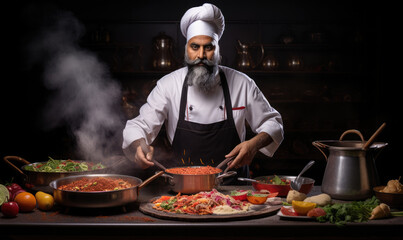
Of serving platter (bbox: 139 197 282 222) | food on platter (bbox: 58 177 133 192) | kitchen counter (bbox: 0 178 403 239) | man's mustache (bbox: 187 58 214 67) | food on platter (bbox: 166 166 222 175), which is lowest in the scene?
kitchen counter (bbox: 0 178 403 239)

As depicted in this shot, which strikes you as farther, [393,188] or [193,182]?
[193,182]

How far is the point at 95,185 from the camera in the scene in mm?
2004

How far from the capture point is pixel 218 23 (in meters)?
3.27

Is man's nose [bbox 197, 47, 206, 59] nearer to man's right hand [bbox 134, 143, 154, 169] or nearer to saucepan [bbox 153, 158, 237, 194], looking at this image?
man's right hand [bbox 134, 143, 154, 169]

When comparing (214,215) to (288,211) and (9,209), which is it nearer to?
(288,211)

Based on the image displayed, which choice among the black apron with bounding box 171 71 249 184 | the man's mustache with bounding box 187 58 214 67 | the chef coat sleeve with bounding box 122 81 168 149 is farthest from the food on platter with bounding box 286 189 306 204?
the man's mustache with bounding box 187 58 214 67

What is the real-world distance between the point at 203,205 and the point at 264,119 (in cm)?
142

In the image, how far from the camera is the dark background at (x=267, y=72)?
5.78 m

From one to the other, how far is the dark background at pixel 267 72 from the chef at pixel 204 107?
2343 mm

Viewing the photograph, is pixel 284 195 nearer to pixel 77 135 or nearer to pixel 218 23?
pixel 218 23

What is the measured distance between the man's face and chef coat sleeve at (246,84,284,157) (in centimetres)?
46

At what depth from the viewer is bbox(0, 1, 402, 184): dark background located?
5777 millimetres
